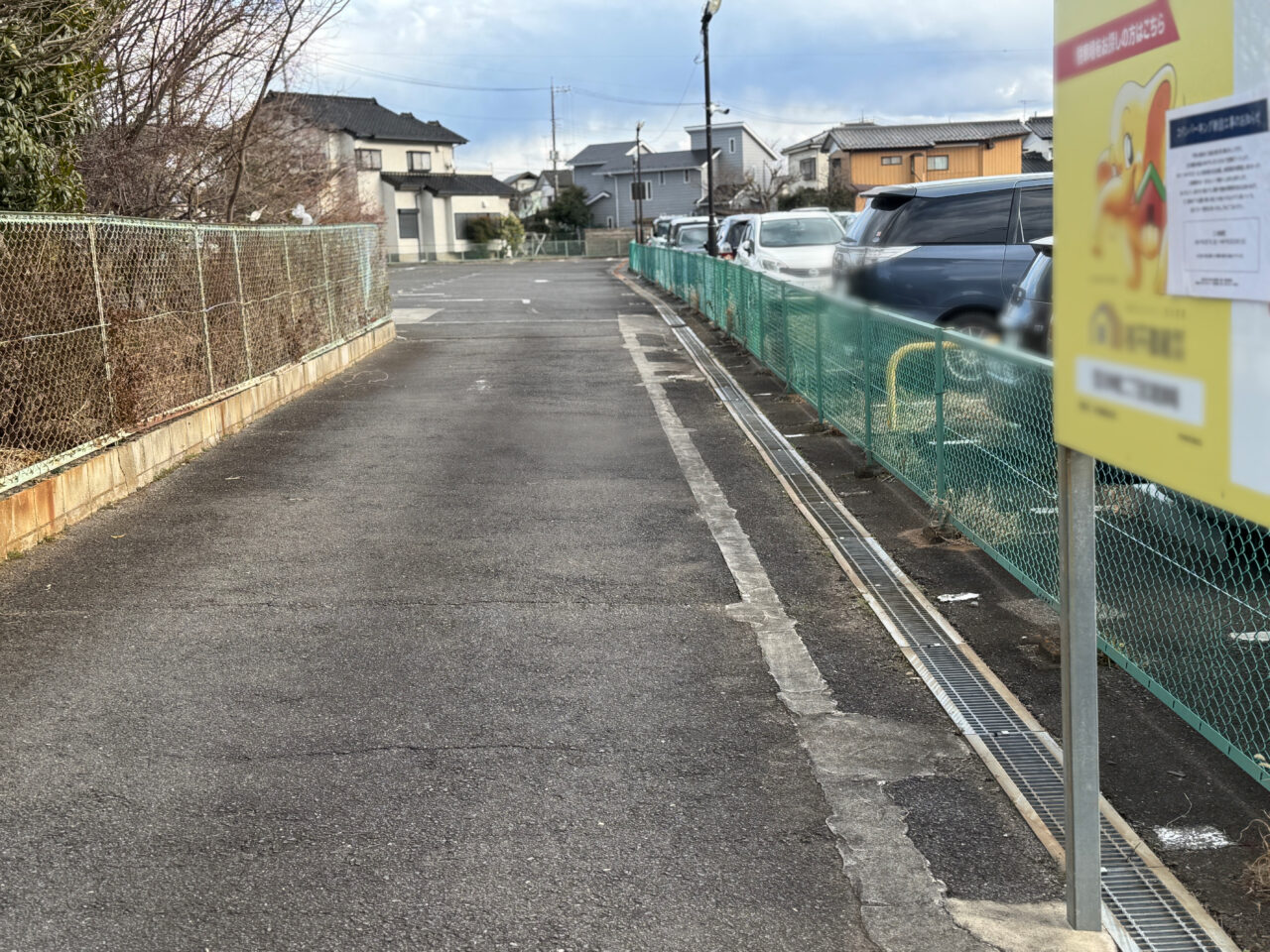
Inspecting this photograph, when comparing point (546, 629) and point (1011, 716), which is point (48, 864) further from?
point (1011, 716)

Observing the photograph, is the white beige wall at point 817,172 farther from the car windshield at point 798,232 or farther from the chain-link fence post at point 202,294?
the chain-link fence post at point 202,294

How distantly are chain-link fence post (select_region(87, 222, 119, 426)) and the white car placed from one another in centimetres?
1296

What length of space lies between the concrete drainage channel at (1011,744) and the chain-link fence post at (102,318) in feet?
15.3

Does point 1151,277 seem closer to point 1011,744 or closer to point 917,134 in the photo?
point 1011,744

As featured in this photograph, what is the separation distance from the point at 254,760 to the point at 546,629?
65.0 inches

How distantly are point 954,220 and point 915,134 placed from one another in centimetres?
5883

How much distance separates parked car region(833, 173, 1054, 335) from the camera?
11.4 metres

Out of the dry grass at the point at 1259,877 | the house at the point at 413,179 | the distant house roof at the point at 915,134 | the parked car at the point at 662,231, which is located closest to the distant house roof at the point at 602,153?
the house at the point at 413,179

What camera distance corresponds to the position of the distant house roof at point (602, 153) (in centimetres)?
9721

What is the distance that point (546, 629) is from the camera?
5.59 meters

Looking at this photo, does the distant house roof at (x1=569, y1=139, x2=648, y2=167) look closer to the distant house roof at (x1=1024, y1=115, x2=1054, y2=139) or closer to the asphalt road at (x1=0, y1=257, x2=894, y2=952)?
the distant house roof at (x1=1024, y1=115, x2=1054, y2=139)

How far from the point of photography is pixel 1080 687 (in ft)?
10.2

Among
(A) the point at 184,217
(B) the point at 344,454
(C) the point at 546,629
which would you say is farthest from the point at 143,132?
(C) the point at 546,629

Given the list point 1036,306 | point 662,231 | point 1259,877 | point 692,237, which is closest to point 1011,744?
point 1259,877
